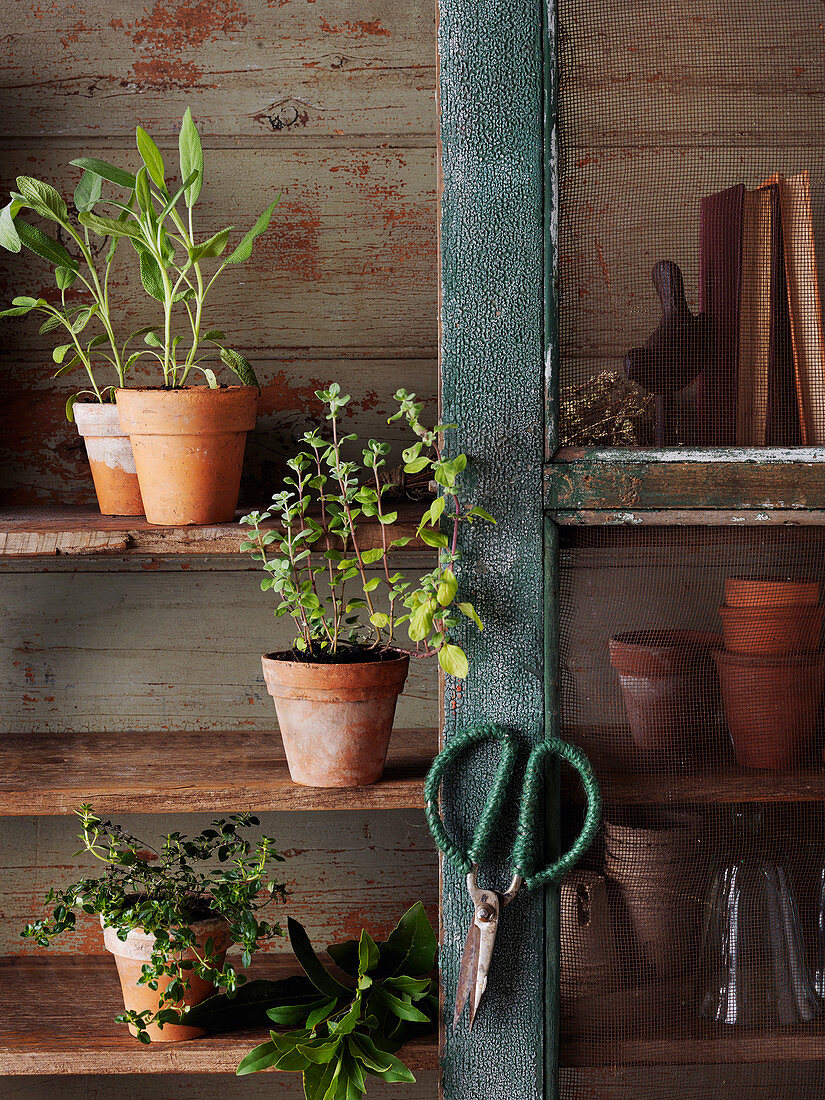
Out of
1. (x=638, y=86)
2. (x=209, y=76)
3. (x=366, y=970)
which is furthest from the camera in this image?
(x=209, y=76)

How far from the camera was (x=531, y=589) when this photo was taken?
1054mm

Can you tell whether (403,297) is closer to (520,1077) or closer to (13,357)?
(13,357)

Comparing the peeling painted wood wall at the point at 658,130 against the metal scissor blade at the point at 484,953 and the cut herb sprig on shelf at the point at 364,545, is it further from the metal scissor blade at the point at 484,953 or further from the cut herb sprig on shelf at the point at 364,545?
the metal scissor blade at the point at 484,953

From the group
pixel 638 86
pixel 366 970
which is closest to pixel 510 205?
pixel 638 86

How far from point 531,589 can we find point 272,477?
1.77 ft

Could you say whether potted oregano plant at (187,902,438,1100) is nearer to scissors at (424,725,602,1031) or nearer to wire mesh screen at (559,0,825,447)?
scissors at (424,725,602,1031)

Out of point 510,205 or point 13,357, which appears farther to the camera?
point 13,357

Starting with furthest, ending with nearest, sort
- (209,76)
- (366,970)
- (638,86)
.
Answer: (209,76), (366,970), (638,86)

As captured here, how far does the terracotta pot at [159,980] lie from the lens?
3.74 ft

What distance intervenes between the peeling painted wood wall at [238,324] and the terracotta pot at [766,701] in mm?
534

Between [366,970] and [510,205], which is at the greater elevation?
[510,205]

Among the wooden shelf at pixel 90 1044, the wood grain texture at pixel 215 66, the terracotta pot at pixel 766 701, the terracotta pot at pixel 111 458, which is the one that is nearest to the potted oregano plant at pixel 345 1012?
the wooden shelf at pixel 90 1044

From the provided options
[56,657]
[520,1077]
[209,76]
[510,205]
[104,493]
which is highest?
[209,76]

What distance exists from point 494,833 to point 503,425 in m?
0.47
